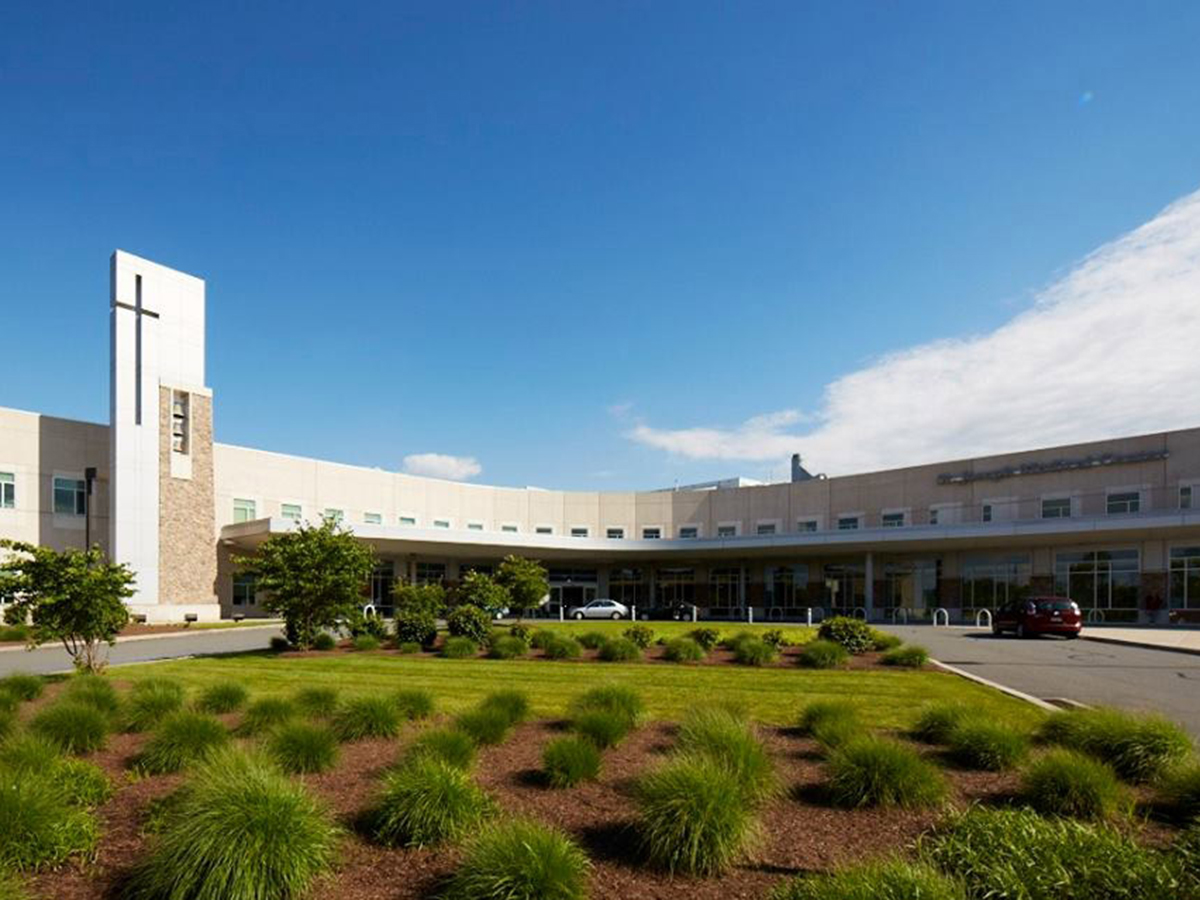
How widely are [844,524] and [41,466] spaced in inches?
1657

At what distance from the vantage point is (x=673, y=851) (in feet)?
15.7

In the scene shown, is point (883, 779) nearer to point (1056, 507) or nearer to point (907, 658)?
point (907, 658)

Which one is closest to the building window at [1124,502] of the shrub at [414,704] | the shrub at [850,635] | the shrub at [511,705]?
the shrub at [850,635]

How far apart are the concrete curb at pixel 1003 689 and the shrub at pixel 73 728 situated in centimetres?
1031

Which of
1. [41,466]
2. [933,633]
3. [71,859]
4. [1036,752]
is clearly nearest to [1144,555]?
[933,633]

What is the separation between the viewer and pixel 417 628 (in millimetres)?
18953

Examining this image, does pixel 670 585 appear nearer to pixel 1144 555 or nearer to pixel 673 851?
pixel 1144 555

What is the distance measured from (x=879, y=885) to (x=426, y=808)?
297 cm

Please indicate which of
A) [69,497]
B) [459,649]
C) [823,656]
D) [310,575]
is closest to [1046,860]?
[823,656]

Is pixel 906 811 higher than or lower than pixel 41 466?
lower

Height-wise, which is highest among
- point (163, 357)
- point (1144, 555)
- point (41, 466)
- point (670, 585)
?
point (163, 357)

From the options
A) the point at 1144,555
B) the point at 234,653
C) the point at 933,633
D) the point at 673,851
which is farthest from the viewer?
the point at 1144,555

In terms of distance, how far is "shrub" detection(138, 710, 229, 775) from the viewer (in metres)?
7.06

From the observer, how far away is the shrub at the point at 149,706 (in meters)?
8.66
